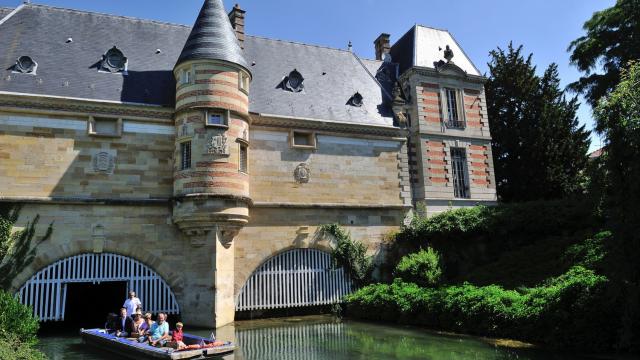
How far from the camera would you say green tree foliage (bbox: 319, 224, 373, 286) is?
59.2 feet

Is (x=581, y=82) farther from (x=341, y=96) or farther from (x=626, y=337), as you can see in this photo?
(x=626, y=337)

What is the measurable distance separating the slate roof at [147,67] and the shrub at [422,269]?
20.9 feet

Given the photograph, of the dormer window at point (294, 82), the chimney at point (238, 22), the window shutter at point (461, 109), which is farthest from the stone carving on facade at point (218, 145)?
the window shutter at point (461, 109)

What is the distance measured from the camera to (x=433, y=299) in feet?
45.0

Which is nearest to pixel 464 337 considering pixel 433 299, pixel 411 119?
pixel 433 299

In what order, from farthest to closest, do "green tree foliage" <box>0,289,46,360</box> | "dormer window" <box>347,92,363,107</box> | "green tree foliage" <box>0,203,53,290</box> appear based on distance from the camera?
"dormer window" <box>347,92,363,107</box>
"green tree foliage" <box>0,203,53,290</box>
"green tree foliage" <box>0,289,46,360</box>

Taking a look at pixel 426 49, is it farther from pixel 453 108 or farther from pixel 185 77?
pixel 185 77

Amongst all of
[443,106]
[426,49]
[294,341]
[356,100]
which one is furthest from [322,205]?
[426,49]

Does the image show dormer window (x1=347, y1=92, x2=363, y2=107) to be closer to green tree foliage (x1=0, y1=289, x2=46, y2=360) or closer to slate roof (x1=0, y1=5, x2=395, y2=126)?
slate roof (x1=0, y1=5, x2=395, y2=126)

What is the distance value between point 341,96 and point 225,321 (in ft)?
35.6

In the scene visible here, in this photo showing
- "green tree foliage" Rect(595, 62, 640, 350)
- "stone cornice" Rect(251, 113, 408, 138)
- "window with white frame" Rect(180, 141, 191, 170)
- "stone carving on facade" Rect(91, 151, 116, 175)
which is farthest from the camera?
"stone cornice" Rect(251, 113, 408, 138)

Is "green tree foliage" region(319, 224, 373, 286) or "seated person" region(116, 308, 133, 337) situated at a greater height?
"green tree foliage" region(319, 224, 373, 286)

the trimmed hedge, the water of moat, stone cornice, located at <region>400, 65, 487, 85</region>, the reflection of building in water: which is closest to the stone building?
stone cornice, located at <region>400, 65, 487, 85</region>

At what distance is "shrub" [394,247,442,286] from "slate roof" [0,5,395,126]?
6375 mm
